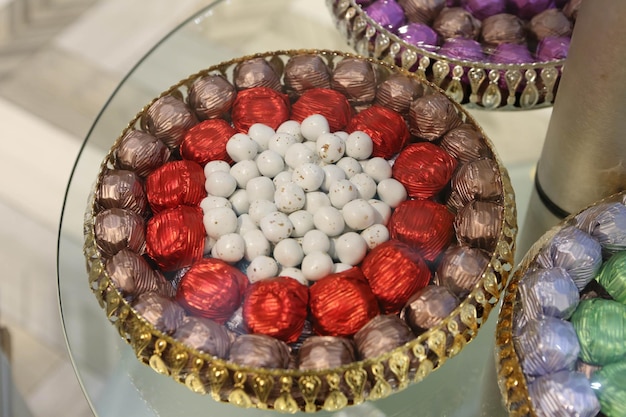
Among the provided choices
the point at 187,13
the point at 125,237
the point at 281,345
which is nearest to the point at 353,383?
the point at 281,345

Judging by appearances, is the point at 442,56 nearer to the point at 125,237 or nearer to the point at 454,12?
the point at 454,12

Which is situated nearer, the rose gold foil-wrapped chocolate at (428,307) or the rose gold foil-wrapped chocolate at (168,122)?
the rose gold foil-wrapped chocolate at (428,307)

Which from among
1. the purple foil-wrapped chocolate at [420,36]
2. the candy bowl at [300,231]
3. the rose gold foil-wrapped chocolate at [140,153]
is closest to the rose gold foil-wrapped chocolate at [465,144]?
the candy bowl at [300,231]

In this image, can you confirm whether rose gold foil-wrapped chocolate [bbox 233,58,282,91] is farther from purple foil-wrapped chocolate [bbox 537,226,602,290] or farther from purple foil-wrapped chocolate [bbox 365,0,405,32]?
purple foil-wrapped chocolate [bbox 537,226,602,290]

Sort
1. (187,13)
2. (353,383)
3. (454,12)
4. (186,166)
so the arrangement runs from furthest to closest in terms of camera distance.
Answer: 1. (187,13)
2. (454,12)
3. (186,166)
4. (353,383)

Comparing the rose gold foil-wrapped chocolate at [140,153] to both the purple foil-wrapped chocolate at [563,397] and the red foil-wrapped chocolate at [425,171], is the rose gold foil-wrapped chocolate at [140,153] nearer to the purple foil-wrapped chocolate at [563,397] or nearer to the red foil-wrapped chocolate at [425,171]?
the red foil-wrapped chocolate at [425,171]

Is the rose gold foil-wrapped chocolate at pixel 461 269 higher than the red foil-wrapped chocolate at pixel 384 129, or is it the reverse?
the red foil-wrapped chocolate at pixel 384 129

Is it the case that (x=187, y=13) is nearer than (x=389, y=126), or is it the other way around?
(x=389, y=126)

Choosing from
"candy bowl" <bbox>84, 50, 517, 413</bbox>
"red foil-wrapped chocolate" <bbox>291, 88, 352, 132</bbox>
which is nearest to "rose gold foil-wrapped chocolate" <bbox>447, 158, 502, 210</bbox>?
"candy bowl" <bbox>84, 50, 517, 413</bbox>
